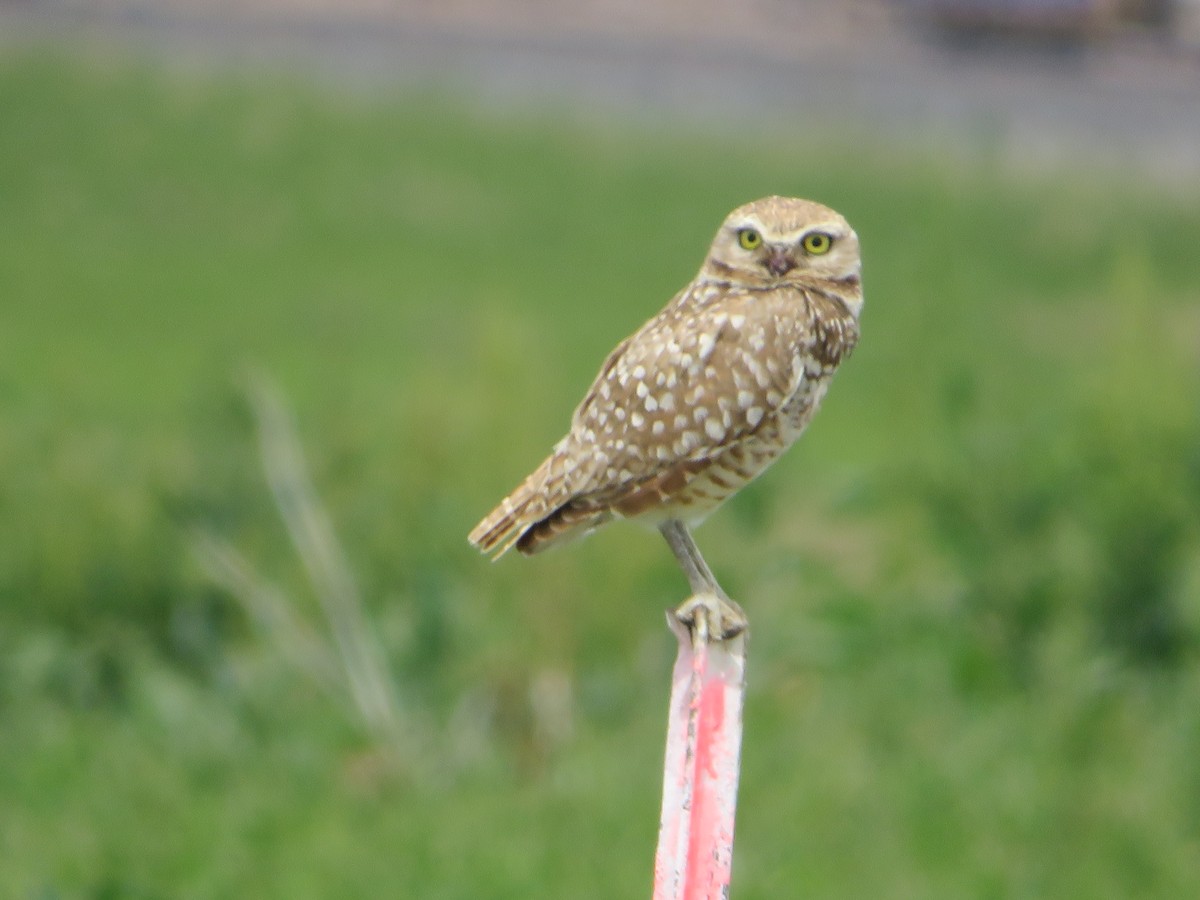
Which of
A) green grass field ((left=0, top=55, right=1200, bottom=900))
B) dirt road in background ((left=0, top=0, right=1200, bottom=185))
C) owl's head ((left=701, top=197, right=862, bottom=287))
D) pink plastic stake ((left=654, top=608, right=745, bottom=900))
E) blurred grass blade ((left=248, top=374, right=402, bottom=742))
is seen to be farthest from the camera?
dirt road in background ((left=0, top=0, right=1200, bottom=185))

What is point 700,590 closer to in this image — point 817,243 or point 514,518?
point 514,518

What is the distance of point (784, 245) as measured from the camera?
301cm

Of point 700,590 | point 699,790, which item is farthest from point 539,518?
point 699,790

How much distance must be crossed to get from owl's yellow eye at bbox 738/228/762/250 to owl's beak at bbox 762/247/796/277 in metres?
0.03

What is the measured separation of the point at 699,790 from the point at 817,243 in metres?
0.98

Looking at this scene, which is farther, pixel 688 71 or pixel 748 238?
pixel 688 71

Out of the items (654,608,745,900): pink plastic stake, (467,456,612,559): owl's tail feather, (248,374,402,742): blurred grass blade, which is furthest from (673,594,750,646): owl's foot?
(248,374,402,742): blurred grass blade

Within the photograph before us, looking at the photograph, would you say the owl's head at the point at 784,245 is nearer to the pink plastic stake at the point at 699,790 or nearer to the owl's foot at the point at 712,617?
the owl's foot at the point at 712,617

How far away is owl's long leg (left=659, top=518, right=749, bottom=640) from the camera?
2.68 meters

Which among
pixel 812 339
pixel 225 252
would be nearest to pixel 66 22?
pixel 225 252

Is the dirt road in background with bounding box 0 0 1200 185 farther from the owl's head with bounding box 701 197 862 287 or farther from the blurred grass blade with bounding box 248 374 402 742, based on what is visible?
the owl's head with bounding box 701 197 862 287

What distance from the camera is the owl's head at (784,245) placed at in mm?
2969

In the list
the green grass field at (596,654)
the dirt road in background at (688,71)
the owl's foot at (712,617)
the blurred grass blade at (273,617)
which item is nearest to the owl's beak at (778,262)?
the owl's foot at (712,617)

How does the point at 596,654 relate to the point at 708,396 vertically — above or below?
above
